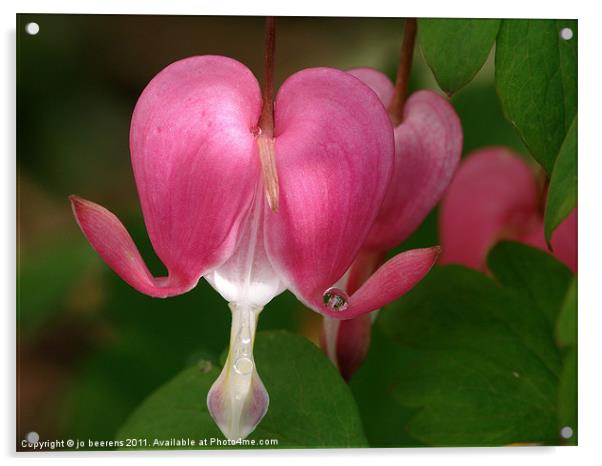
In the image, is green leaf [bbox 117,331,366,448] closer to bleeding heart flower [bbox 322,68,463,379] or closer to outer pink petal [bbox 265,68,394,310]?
bleeding heart flower [bbox 322,68,463,379]

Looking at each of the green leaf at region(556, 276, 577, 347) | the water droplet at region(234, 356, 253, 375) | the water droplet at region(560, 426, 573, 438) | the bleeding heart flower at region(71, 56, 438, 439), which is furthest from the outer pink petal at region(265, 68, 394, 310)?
the water droplet at region(560, 426, 573, 438)

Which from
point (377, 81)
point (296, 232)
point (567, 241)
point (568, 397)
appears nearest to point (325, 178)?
point (296, 232)

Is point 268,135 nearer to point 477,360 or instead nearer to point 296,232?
point 296,232

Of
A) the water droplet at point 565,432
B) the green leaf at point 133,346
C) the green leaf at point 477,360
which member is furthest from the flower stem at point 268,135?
the water droplet at point 565,432

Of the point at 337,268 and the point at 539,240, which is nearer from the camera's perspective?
the point at 337,268

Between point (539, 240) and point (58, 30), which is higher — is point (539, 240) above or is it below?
below

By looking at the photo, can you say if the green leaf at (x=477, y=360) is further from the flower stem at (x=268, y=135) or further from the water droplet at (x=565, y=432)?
the flower stem at (x=268, y=135)

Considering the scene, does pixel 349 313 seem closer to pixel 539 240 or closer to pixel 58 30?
pixel 539 240
